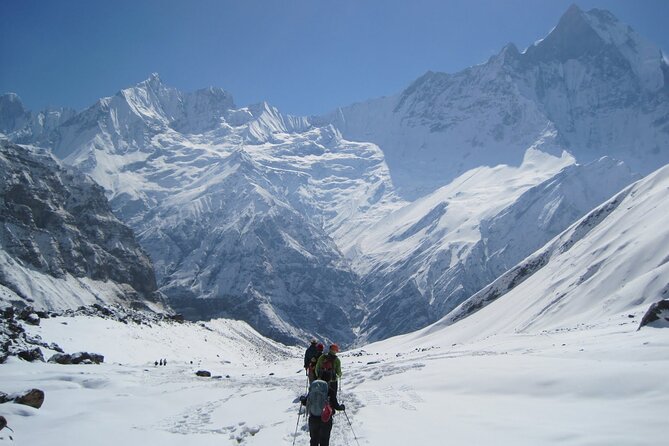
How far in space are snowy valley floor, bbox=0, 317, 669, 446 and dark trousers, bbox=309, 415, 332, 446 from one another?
165 cm

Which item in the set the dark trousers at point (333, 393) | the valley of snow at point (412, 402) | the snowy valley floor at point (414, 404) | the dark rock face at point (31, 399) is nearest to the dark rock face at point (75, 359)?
the valley of snow at point (412, 402)

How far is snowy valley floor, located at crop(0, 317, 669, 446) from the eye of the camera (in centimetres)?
1566

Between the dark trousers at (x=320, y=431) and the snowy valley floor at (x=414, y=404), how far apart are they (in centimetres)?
165

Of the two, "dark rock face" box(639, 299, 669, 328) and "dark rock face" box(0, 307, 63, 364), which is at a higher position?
"dark rock face" box(0, 307, 63, 364)

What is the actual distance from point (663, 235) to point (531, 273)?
40864 millimetres

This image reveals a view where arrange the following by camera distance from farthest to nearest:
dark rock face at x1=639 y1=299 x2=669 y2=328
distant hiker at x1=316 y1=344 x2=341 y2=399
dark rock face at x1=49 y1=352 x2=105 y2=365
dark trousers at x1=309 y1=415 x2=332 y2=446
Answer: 1. dark rock face at x1=49 y1=352 x2=105 y2=365
2. dark rock face at x1=639 y1=299 x2=669 y2=328
3. distant hiker at x1=316 y1=344 x2=341 y2=399
4. dark trousers at x1=309 y1=415 x2=332 y2=446

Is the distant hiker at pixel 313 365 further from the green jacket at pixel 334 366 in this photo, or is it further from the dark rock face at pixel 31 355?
the dark rock face at pixel 31 355

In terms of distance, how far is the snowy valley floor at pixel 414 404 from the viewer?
1566 centimetres

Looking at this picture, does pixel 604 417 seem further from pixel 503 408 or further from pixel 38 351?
pixel 38 351

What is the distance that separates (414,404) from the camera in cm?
2102

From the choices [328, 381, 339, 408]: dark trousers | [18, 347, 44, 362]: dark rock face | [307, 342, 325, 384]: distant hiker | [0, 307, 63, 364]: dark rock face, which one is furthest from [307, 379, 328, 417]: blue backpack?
[18, 347, 44, 362]: dark rock face

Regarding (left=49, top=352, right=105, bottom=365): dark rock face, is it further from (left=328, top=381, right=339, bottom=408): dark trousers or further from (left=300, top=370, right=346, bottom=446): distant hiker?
(left=300, top=370, right=346, bottom=446): distant hiker

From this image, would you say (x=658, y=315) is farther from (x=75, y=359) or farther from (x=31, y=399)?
(x=75, y=359)

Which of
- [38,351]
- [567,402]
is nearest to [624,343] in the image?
[567,402]
